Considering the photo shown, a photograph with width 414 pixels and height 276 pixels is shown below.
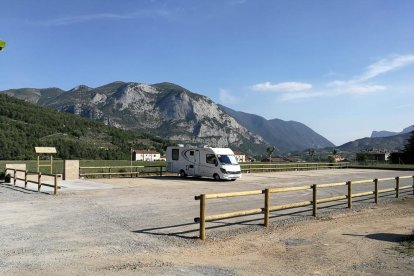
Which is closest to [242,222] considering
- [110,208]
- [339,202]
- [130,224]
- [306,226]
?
[306,226]

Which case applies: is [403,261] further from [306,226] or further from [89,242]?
[89,242]

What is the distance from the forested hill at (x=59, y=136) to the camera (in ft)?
370

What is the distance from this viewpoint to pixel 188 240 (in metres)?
9.33

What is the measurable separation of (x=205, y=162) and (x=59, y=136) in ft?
367

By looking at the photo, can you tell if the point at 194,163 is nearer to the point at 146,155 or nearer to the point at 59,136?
the point at 59,136

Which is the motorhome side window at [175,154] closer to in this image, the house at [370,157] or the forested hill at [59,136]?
the house at [370,157]

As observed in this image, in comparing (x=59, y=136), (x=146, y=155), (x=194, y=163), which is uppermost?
(x=59, y=136)

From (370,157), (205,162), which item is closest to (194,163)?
(205,162)

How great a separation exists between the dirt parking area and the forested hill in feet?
314

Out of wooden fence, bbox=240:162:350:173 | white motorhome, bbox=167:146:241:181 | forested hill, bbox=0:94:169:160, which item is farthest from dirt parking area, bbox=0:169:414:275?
forested hill, bbox=0:94:169:160

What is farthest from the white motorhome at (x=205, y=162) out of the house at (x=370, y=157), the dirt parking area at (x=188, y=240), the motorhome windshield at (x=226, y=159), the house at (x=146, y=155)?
the house at (x=146, y=155)

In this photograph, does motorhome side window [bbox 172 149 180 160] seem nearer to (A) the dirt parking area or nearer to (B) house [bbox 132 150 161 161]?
(A) the dirt parking area

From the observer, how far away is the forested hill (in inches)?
4444

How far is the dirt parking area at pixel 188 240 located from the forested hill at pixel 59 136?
95.9m
